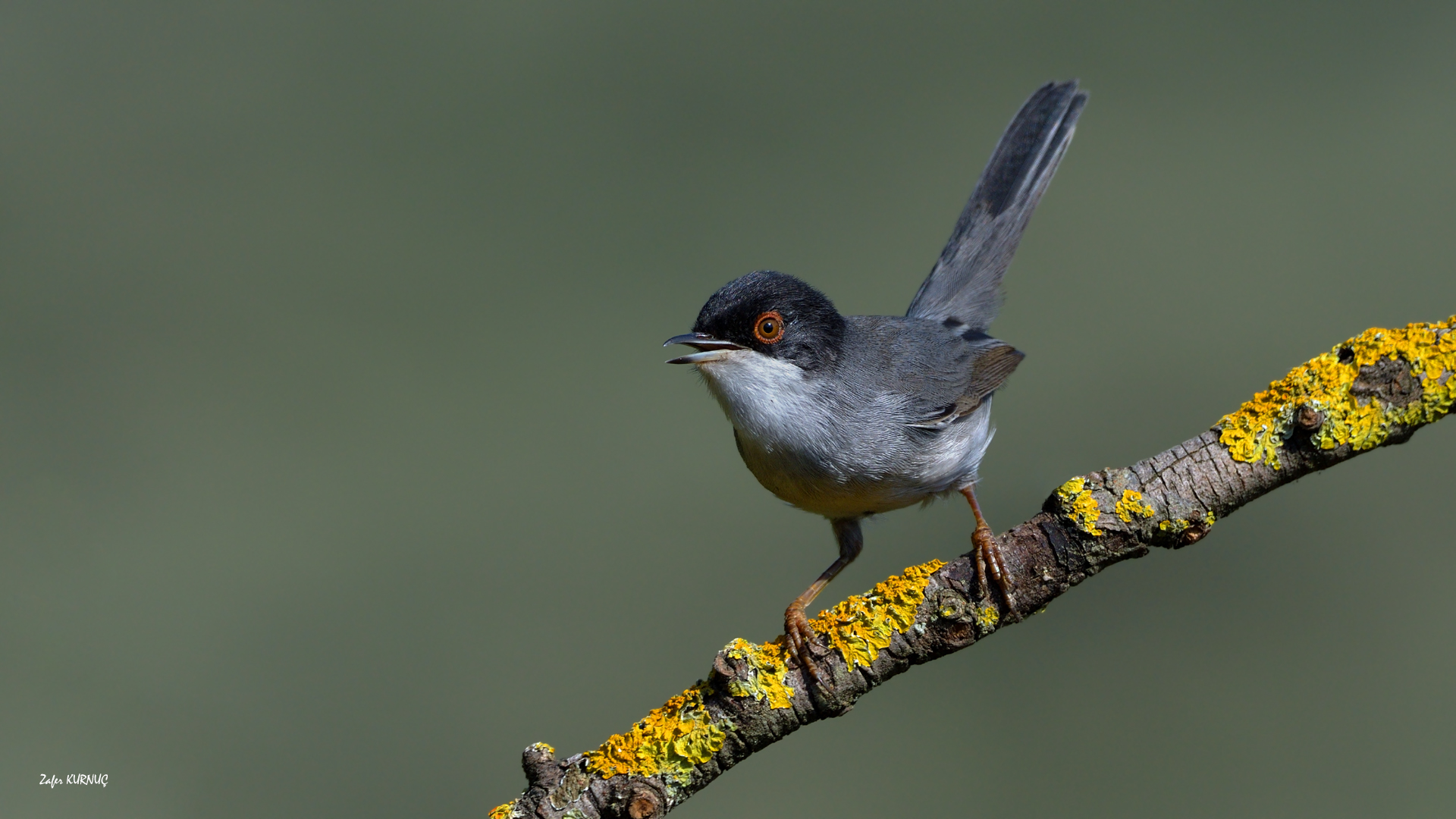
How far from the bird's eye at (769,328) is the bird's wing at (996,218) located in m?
1.05

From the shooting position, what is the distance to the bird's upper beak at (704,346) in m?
2.22

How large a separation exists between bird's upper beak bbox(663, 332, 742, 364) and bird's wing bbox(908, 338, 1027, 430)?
0.57 m

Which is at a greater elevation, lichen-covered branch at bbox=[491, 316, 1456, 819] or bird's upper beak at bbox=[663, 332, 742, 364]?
bird's upper beak at bbox=[663, 332, 742, 364]

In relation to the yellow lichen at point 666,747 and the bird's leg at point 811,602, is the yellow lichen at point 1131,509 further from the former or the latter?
the yellow lichen at point 666,747

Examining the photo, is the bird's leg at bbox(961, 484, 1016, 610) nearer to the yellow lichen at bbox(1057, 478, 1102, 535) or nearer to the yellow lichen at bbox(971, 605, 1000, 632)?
the yellow lichen at bbox(971, 605, 1000, 632)

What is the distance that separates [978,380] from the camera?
2750 mm

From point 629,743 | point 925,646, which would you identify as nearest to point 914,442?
point 925,646

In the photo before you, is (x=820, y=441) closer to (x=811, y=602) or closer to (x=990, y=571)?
(x=811, y=602)

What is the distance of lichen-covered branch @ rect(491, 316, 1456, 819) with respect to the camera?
169cm

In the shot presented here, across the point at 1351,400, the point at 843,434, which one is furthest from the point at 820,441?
the point at 1351,400

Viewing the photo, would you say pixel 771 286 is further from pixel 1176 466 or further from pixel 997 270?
pixel 997 270

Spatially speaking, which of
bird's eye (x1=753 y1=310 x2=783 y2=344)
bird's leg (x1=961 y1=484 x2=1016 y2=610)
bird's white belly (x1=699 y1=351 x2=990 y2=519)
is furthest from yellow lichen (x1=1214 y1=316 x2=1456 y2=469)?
bird's eye (x1=753 y1=310 x2=783 y2=344)

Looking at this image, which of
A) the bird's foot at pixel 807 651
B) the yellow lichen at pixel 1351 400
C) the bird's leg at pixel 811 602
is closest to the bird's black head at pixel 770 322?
the bird's leg at pixel 811 602

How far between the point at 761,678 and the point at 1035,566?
0.59 meters
